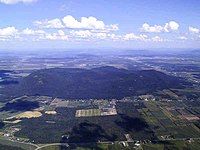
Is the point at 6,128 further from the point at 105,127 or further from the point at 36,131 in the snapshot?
the point at 105,127

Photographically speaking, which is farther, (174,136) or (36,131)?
(36,131)

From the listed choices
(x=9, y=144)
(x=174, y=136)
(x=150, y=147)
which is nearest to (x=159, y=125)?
(x=174, y=136)

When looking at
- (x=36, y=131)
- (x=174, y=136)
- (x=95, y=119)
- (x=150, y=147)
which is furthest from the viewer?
(x=95, y=119)

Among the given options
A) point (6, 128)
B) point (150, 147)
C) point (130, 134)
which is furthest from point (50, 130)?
point (150, 147)

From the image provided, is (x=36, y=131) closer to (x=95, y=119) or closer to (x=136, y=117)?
(x=95, y=119)

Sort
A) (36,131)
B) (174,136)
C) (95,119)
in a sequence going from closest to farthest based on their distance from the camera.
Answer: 1. (174,136)
2. (36,131)
3. (95,119)

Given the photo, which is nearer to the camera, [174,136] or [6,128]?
[174,136]

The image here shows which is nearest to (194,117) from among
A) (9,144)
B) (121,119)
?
(121,119)

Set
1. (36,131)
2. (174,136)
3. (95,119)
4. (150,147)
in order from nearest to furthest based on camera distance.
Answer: (150,147), (174,136), (36,131), (95,119)
